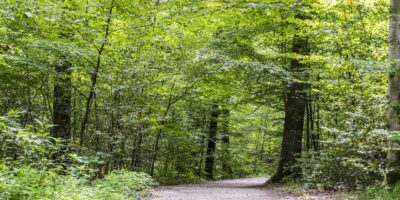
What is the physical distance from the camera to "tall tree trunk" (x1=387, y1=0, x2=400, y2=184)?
670 cm

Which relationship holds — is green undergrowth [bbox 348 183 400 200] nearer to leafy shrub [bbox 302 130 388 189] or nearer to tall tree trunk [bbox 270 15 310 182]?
leafy shrub [bbox 302 130 388 189]

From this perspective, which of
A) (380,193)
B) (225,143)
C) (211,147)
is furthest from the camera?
(225,143)

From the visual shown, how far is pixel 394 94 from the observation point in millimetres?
6859

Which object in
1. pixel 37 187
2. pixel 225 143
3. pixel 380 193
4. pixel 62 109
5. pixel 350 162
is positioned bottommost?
pixel 37 187

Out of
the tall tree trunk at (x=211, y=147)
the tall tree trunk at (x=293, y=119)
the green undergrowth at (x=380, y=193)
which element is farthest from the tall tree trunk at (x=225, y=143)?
the green undergrowth at (x=380, y=193)

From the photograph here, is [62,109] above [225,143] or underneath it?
above

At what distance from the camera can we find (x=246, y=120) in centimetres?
2219

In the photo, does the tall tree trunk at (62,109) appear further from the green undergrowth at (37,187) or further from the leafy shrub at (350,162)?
the leafy shrub at (350,162)

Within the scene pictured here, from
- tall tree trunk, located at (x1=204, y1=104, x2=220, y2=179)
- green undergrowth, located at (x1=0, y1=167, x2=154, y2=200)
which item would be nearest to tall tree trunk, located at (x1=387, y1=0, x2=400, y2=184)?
green undergrowth, located at (x1=0, y1=167, x2=154, y2=200)

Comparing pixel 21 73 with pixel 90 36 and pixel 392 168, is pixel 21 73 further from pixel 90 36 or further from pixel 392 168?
pixel 392 168

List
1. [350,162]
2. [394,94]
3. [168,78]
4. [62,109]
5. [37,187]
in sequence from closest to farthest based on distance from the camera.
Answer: [37,187]
[394,94]
[350,162]
[62,109]
[168,78]

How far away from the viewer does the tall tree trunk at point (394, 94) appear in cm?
670

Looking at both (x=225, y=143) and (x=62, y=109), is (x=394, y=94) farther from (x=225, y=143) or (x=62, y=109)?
(x=225, y=143)

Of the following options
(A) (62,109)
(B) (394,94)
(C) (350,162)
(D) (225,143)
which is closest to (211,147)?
(D) (225,143)
